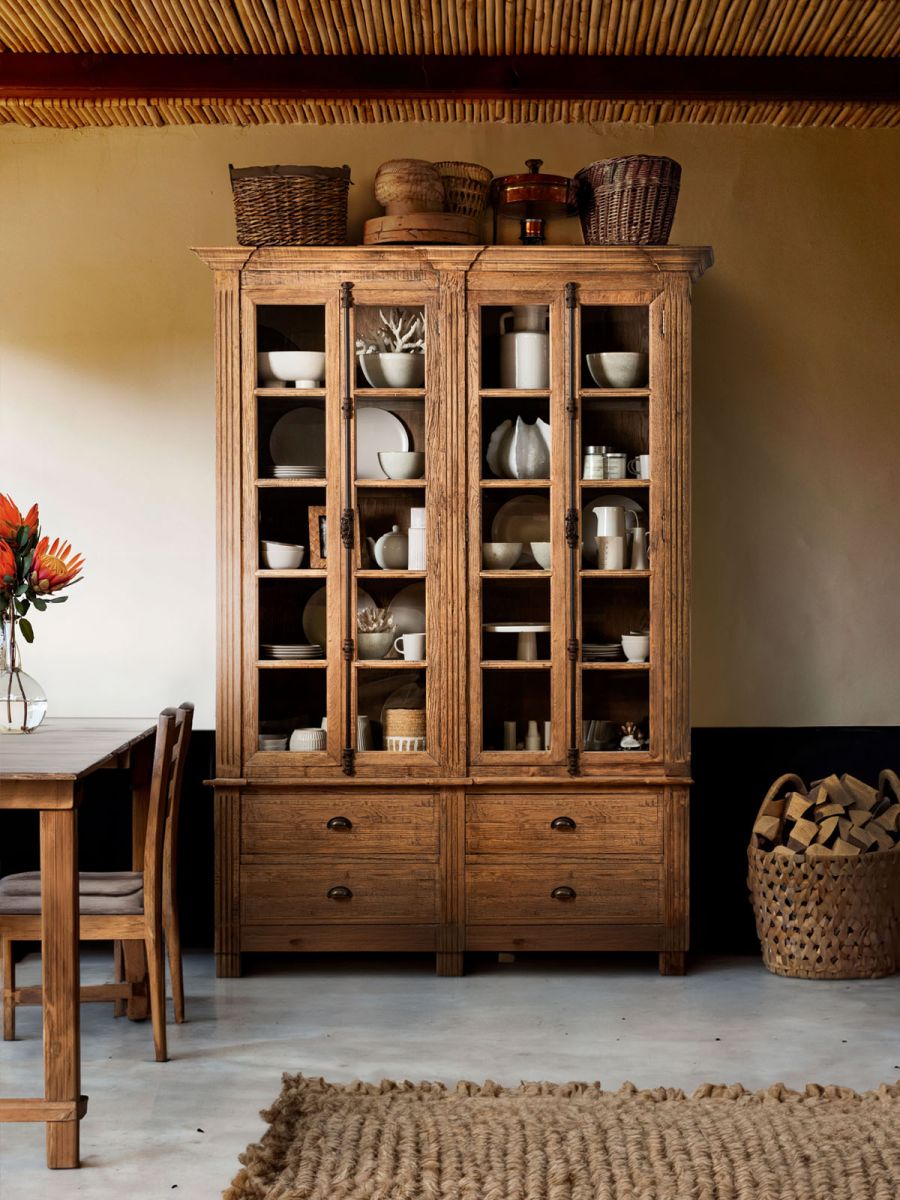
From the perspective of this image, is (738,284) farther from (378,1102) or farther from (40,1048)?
(40,1048)

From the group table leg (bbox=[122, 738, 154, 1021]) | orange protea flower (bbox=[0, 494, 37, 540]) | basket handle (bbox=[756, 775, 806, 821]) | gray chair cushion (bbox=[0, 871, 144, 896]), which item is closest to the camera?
gray chair cushion (bbox=[0, 871, 144, 896])

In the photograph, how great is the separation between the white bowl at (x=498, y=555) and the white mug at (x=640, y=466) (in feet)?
1.52

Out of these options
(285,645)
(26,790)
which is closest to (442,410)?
(285,645)

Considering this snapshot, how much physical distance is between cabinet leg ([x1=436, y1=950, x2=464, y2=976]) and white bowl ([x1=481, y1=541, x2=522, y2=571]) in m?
1.25

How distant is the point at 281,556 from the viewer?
4.17 metres

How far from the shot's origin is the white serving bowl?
13.7 feet

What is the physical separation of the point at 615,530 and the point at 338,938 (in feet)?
5.25

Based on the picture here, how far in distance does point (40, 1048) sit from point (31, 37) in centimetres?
305

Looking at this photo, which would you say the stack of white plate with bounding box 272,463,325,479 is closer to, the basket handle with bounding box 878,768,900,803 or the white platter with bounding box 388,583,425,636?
the white platter with bounding box 388,583,425,636

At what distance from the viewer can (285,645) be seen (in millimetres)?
4180

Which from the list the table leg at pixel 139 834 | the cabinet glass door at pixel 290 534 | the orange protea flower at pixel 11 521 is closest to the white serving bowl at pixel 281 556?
the cabinet glass door at pixel 290 534

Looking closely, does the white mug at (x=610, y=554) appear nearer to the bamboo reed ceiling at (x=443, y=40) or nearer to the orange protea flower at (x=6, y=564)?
the bamboo reed ceiling at (x=443, y=40)

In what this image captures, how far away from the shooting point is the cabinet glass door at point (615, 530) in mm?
4160

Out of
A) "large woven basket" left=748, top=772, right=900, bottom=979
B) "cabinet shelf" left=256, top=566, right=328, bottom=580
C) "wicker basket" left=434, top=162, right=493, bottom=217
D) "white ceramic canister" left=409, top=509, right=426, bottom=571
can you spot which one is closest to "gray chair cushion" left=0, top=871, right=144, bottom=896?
"cabinet shelf" left=256, top=566, right=328, bottom=580
